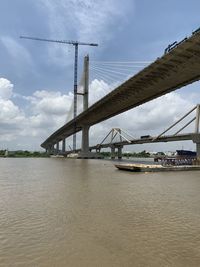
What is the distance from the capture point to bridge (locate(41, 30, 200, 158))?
4438 cm

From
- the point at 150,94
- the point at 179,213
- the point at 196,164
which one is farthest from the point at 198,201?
the point at 150,94

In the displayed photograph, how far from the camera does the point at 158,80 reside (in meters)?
56.8

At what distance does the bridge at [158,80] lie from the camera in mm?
44375

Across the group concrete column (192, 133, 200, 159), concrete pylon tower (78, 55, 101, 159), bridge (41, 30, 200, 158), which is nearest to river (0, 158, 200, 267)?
bridge (41, 30, 200, 158)

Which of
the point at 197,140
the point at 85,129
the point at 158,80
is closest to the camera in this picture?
the point at 158,80

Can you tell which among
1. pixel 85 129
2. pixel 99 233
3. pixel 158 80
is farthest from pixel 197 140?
pixel 99 233

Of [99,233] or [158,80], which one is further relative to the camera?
[158,80]

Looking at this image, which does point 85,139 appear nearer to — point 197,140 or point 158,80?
point 197,140

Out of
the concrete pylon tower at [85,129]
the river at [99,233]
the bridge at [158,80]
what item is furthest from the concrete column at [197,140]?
the river at [99,233]

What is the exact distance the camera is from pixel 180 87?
194 ft

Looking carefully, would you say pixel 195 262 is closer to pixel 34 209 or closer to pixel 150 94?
pixel 34 209

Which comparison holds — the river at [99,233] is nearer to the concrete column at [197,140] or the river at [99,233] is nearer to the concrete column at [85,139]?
→ the concrete column at [197,140]

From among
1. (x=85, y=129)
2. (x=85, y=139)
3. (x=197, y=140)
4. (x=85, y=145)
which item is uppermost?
(x=85, y=129)

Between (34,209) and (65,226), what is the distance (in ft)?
11.5
